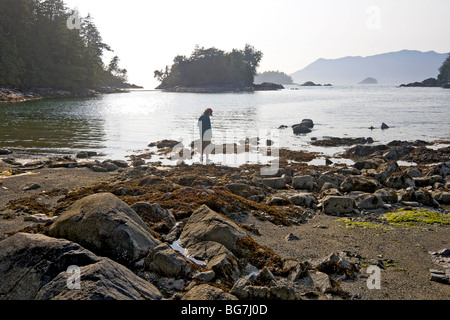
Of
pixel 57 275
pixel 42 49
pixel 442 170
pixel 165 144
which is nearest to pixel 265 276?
pixel 57 275

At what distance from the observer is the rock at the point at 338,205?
31.8 feet

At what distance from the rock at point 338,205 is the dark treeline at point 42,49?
79.1 m

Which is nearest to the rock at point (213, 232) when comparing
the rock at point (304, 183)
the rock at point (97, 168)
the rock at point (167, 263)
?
the rock at point (167, 263)

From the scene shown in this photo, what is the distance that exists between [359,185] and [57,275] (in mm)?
10302

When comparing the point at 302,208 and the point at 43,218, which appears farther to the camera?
the point at 302,208

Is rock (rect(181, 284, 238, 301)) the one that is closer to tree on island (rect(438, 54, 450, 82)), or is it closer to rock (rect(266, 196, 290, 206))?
rock (rect(266, 196, 290, 206))

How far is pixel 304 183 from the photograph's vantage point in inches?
496

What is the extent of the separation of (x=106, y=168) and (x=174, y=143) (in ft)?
28.9

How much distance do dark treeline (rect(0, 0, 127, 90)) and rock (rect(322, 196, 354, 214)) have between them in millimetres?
79089

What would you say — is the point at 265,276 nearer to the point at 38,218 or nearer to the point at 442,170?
the point at 38,218
